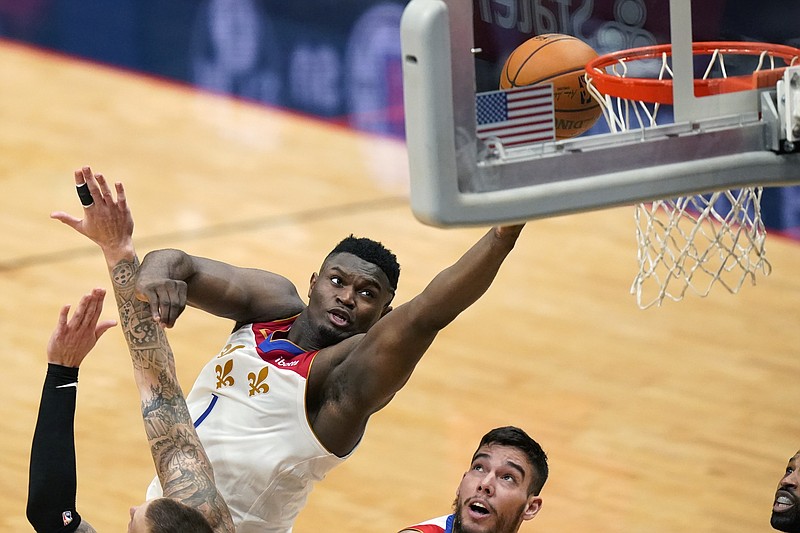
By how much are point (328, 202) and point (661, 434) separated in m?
3.66

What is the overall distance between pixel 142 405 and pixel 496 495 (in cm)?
111

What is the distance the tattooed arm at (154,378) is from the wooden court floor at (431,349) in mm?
1798

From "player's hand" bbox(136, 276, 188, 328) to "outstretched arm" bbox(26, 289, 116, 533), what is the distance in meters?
0.30

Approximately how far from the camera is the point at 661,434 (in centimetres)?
666

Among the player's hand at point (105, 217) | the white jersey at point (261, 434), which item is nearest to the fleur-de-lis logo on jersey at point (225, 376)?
the white jersey at point (261, 434)

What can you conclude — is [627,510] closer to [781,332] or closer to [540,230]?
[781,332]

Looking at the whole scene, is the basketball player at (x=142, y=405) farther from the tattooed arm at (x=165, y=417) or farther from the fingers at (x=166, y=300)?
the fingers at (x=166, y=300)

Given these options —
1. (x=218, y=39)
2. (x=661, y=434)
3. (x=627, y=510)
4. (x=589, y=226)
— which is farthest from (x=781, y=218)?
(x=218, y=39)

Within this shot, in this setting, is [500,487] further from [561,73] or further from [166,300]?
[561,73]

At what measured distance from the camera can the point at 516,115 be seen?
3.35 m

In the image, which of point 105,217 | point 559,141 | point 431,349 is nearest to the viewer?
point 559,141

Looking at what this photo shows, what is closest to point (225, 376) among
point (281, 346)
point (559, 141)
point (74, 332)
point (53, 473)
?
point (281, 346)

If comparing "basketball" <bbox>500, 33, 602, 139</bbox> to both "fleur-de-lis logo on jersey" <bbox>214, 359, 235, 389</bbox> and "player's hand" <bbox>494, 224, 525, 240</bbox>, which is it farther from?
"fleur-de-lis logo on jersey" <bbox>214, 359, 235, 389</bbox>

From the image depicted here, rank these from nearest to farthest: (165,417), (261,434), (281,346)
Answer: (165,417)
(261,434)
(281,346)
